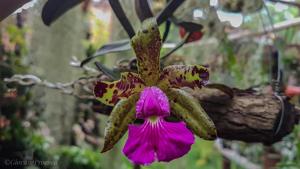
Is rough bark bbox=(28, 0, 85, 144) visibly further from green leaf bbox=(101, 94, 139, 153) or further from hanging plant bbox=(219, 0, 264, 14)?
green leaf bbox=(101, 94, 139, 153)

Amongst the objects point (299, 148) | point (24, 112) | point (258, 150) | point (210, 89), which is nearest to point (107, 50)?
point (210, 89)

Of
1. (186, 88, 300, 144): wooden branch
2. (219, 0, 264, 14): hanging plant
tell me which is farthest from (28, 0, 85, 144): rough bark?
(186, 88, 300, 144): wooden branch

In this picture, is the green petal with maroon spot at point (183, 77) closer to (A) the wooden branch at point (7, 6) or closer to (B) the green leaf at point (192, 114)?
(B) the green leaf at point (192, 114)

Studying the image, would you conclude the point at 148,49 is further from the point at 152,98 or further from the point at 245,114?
the point at 245,114

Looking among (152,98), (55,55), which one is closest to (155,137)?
(152,98)

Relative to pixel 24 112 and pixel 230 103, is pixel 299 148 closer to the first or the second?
pixel 230 103

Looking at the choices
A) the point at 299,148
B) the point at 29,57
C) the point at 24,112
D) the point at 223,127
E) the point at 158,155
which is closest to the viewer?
the point at 158,155
